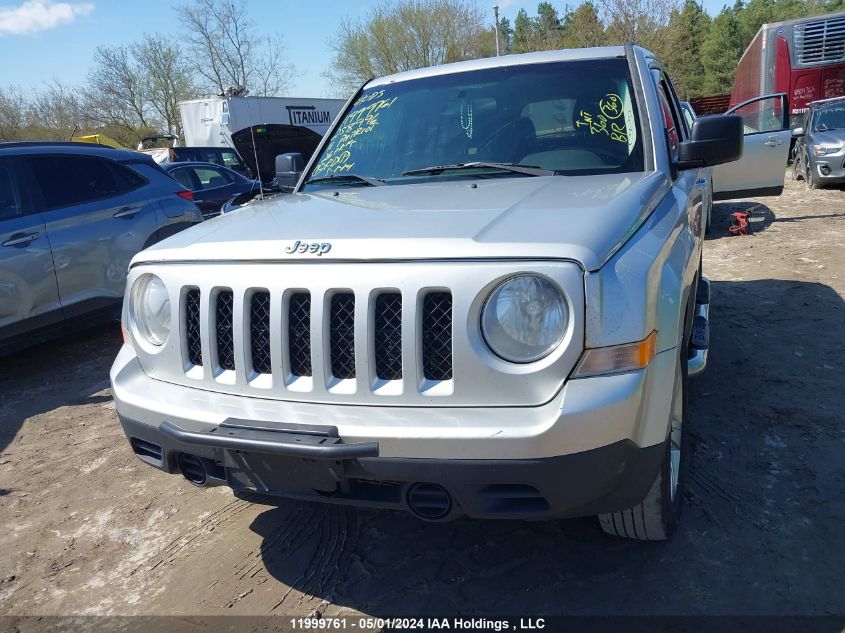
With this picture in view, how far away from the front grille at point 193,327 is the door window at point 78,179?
3.91 m

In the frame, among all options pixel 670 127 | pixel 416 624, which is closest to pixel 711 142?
pixel 670 127

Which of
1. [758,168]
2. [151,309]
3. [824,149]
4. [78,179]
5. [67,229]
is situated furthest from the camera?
[824,149]

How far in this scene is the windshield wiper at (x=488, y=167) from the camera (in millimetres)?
2918

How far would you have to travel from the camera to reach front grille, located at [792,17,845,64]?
1489cm

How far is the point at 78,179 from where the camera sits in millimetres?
5867

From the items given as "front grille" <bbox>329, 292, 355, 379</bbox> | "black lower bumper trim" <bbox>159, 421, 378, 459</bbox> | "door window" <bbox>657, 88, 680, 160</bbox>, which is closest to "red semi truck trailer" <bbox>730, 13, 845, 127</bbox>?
"door window" <bbox>657, 88, 680, 160</bbox>

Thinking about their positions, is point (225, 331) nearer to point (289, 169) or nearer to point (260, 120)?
point (289, 169)

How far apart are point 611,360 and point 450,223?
67 centimetres

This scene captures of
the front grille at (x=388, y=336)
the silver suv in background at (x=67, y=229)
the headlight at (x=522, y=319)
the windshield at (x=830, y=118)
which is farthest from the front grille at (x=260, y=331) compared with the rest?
the windshield at (x=830, y=118)

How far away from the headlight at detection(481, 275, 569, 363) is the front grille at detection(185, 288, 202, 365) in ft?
3.48

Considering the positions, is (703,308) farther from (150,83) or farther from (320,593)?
(150,83)

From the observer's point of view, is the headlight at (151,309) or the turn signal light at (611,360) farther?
the headlight at (151,309)

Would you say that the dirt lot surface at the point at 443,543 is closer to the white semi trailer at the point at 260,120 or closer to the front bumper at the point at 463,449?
the front bumper at the point at 463,449

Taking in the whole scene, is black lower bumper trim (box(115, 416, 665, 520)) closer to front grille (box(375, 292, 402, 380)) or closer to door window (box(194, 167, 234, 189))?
front grille (box(375, 292, 402, 380))
